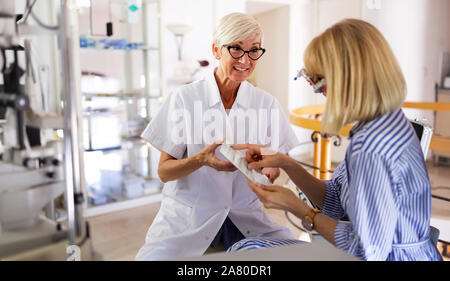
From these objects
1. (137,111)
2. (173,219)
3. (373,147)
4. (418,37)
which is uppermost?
(418,37)

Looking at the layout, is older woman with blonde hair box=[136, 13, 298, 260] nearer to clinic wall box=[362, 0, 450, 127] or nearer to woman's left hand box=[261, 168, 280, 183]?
woman's left hand box=[261, 168, 280, 183]

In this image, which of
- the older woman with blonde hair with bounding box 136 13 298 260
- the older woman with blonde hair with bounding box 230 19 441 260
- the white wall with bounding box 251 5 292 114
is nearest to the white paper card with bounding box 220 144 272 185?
the older woman with blonde hair with bounding box 136 13 298 260

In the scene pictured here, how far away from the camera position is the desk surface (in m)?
0.86

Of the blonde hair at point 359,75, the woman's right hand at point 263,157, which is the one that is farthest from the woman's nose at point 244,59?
the blonde hair at point 359,75

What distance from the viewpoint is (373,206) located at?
0.84 meters

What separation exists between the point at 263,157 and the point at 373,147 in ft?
1.42

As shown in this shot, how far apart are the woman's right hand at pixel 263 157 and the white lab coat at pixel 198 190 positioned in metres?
0.22

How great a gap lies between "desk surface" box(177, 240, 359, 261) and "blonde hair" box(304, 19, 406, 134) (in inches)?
11.1

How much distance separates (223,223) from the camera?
147cm

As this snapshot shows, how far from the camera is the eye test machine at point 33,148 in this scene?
0.80m

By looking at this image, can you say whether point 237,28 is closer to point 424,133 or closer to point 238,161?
point 238,161

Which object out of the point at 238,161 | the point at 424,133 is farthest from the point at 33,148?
the point at 424,133
